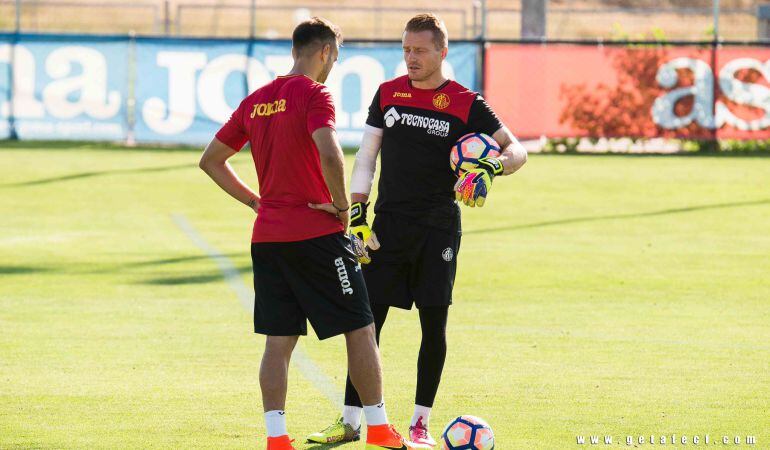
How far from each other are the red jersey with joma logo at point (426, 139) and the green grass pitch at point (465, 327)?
3.87 ft

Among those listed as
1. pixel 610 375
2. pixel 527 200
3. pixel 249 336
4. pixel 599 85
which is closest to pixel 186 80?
pixel 599 85

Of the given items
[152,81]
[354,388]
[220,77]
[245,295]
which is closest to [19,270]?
[245,295]

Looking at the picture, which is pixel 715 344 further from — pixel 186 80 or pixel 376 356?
pixel 186 80

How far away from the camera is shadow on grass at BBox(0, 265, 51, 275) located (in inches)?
463

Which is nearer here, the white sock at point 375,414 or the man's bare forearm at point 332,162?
the man's bare forearm at point 332,162

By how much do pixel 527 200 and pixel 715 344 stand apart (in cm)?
881

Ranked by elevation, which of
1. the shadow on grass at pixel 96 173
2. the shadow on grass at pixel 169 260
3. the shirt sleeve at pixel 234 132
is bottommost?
the shadow on grass at pixel 169 260

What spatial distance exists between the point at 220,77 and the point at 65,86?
9.82ft

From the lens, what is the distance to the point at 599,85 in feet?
81.0

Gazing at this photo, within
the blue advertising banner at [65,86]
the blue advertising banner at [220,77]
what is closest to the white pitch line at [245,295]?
the blue advertising banner at [220,77]

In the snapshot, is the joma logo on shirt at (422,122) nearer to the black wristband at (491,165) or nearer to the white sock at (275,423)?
the black wristband at (491,165)

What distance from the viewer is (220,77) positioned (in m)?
24.8

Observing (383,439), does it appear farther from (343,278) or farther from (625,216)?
(625,216)

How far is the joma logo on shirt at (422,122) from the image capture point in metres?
6.63
